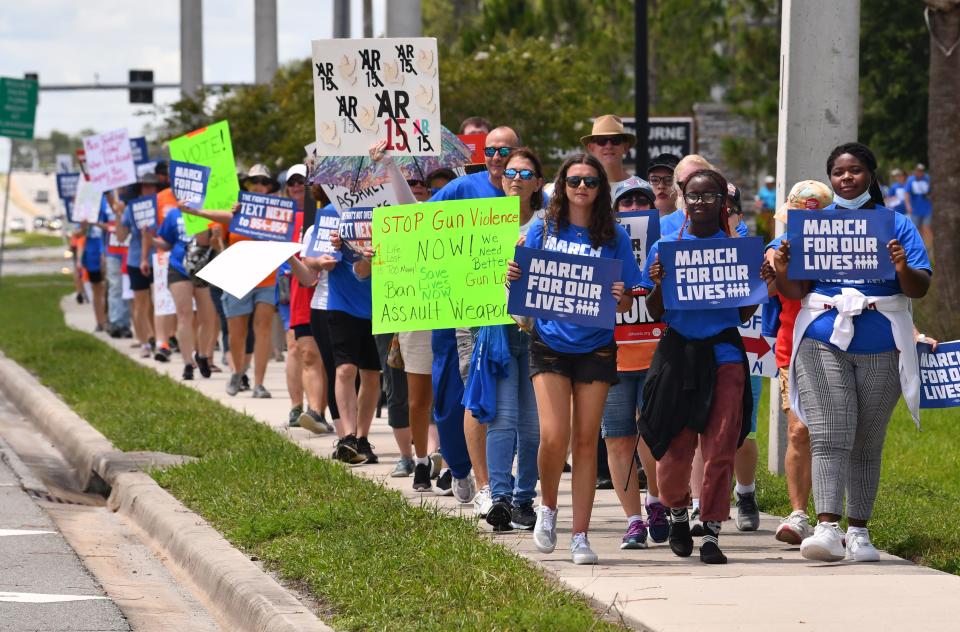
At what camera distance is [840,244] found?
28.0 feet

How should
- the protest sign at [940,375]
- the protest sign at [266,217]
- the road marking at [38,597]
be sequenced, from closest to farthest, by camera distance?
the road marking at [38,597]
the protest sign at [940,375]
the protest sign at [266,217]

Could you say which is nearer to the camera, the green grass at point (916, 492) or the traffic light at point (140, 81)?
the green grass at point (916, 492)

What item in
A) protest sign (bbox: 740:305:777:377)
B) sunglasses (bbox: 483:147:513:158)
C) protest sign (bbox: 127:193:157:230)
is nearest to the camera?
sunglasses (bbox: 483:147:513:158)

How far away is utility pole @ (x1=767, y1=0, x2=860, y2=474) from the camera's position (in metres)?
11.2

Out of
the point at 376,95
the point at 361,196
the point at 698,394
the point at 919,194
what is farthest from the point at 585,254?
the point at 919,194

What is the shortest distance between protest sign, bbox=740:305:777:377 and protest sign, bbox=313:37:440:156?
7.53 feet

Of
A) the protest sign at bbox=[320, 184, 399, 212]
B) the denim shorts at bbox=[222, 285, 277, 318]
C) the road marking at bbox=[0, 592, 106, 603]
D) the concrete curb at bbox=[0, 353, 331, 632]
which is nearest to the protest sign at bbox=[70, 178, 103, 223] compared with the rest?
the denim shorts at bbox=[222, 285, 277, 318]

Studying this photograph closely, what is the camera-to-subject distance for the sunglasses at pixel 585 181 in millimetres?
8547

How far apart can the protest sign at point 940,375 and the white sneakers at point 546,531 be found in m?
1.83

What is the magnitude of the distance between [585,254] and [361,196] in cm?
320

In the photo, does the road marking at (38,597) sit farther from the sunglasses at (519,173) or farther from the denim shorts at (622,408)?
the sunglasses at (519,173)

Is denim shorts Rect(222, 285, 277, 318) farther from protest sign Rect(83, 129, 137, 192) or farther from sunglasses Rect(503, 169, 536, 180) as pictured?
sunglasses Rect(503, 169, 536, 180)

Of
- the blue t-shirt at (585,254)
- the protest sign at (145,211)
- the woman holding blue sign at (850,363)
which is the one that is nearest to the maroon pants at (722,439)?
the woman holding blue sign at (850,363)

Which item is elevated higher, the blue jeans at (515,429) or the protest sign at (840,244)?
the protest sign at (840,244)
